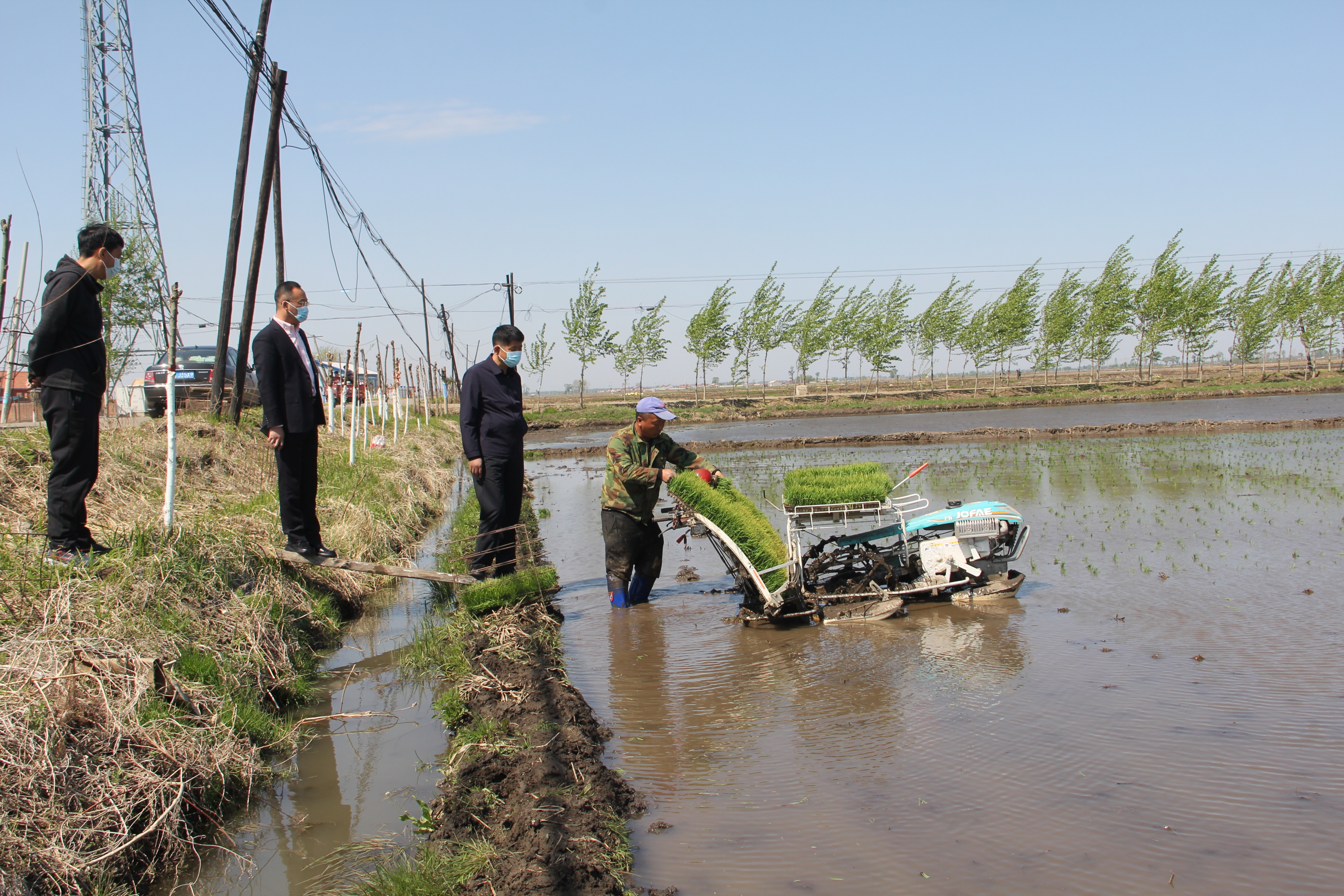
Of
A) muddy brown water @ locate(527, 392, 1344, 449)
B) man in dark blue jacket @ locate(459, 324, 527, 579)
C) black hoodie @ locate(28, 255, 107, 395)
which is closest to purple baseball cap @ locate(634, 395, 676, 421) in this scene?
man in dark blue jacket @ locate(459, 324, 527, 579)

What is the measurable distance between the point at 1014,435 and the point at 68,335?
26.9 m

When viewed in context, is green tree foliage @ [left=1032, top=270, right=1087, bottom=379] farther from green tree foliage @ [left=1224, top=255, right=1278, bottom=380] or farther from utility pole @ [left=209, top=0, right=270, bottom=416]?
utility pole @ [left=209, top=0, right=270, bottom=416]

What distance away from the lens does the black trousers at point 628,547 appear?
25.9 ft

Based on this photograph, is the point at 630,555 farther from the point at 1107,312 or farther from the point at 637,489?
the point at 1107,312

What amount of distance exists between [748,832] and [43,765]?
2874 mm

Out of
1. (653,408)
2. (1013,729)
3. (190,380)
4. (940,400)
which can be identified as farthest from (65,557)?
(940,400)

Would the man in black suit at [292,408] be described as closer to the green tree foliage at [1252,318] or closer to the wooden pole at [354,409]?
the wooden pole at [354,409]

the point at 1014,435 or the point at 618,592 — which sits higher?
the point at 1014,435

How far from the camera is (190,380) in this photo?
58.6ft

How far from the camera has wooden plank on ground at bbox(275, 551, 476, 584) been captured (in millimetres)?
6500

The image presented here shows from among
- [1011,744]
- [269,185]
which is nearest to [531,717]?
[1011,744]

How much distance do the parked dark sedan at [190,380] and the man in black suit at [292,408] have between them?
33.7 ft

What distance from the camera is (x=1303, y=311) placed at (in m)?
58.0

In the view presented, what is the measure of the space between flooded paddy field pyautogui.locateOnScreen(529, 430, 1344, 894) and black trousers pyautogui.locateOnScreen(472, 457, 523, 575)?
0.89 metres
